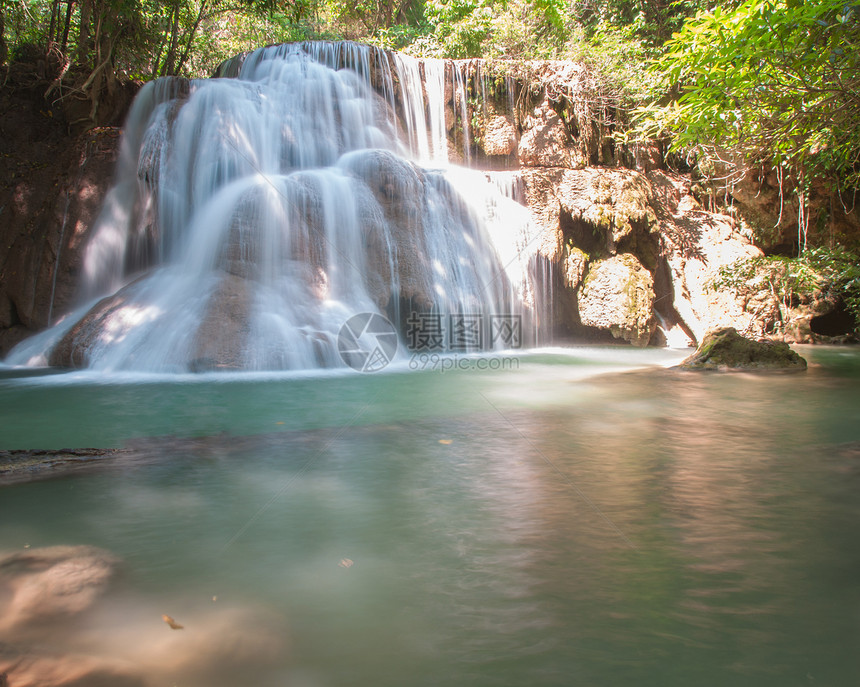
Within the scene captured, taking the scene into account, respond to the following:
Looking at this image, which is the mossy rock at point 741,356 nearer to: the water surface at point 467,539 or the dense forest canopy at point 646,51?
the dense forest canopy at point 646,51

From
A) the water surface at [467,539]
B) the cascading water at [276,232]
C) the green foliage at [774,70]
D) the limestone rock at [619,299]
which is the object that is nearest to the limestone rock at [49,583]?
the water surface at [467,539]

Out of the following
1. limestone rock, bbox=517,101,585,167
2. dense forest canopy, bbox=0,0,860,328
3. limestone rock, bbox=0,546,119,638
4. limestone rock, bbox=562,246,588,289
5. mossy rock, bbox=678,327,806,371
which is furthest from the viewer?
limestone rock, bbox=517,101,585,167

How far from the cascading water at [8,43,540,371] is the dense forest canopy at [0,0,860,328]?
1881 millimetres

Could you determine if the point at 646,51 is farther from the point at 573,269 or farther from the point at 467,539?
the point at 467,539

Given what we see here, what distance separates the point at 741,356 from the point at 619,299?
372cm

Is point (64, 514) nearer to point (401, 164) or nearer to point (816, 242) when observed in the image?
point (401, 164)

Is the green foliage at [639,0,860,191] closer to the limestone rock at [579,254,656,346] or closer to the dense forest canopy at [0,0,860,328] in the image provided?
the dense forest canopy at [0,0,860,328]

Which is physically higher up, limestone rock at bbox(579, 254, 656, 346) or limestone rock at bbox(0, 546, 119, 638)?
limestone rock at bbox(579, 254, 656, 346)

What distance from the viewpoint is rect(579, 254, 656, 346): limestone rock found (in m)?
12.3

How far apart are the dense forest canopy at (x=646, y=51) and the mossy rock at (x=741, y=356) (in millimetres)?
2190

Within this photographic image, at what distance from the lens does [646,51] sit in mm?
15805

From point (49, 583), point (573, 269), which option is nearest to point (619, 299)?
point (573, 269)

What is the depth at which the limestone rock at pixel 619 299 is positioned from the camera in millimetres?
12297

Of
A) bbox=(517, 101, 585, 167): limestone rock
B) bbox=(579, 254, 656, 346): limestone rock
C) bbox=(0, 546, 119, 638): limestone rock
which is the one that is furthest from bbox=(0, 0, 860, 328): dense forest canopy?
bbox=(0, 546, 119, 638): limestone rock
